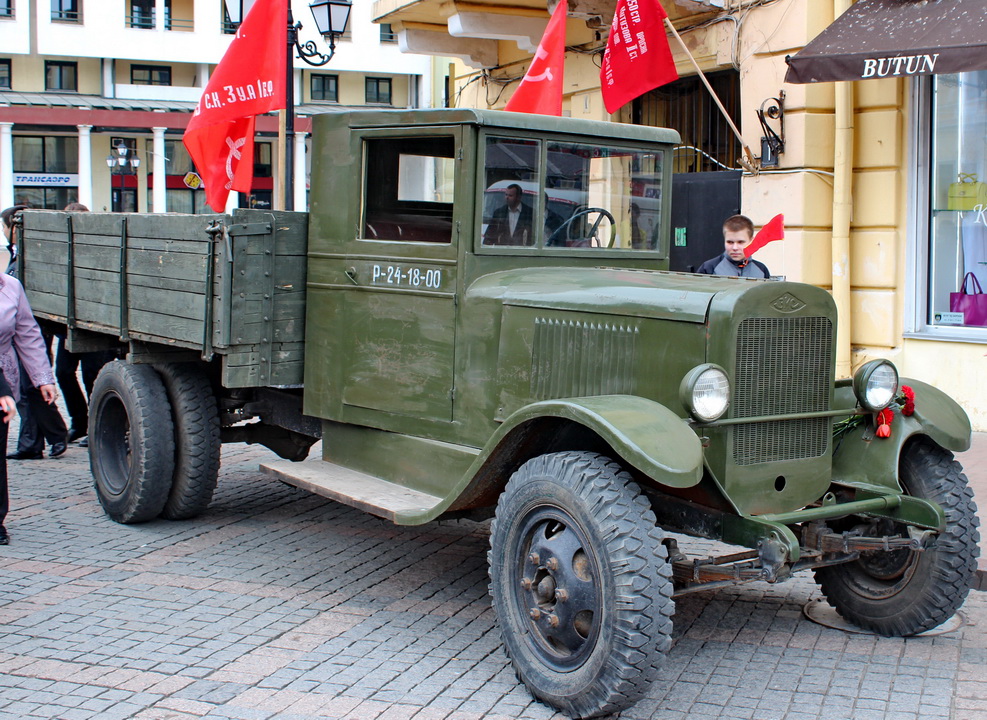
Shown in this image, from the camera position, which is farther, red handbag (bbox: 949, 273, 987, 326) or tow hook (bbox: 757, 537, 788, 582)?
red handbag (bbox: 949, 273, 987, 326)

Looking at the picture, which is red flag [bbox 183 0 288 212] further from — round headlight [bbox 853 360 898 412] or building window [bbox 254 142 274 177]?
building window [bbox 254 142 274 177]

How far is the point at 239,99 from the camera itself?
6.55 meters

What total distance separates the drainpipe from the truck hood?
4837mm

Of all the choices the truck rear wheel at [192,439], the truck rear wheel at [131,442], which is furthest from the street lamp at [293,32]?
the truck rear wheel at [192,439]

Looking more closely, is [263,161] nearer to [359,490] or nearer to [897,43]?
[897,43]

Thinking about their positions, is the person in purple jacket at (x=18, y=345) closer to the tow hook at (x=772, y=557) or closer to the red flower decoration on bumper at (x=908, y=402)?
the tow hook at (x=772, y=557)

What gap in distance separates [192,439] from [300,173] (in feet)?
132

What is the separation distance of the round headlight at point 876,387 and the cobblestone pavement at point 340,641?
970 mm

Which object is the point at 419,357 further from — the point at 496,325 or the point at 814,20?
the point at 814,20

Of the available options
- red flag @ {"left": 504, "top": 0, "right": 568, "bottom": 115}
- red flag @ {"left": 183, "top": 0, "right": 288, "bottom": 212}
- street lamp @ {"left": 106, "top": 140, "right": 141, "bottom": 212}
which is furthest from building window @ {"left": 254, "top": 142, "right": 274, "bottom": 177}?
red flag @ {"left": 504, "top": 0, "right": 568, "bottom": 115}

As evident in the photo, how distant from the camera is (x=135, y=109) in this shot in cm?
3975

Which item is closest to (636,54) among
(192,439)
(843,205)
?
(843,205)

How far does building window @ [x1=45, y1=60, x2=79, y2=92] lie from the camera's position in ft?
136

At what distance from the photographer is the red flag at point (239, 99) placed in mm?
6547
